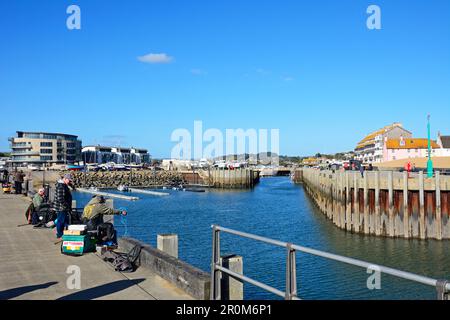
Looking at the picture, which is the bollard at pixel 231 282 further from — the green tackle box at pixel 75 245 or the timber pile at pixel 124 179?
the timber pile at pixel 124 179

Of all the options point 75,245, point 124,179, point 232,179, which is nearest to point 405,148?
point 232,179

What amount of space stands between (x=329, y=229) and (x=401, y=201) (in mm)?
8076

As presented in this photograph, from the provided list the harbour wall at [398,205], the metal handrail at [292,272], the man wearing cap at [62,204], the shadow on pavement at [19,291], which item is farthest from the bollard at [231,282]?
the harbour wall at [398,205]

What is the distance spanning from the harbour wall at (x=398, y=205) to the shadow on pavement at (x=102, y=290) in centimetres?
2306

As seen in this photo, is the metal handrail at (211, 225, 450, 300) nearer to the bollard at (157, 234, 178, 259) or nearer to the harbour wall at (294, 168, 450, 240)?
the bollard at (157, 234, 178, 259)

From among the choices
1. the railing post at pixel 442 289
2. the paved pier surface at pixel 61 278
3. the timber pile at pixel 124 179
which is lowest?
the timber pile at pixel 124 179

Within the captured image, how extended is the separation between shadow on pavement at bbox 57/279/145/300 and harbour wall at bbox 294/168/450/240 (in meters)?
23.1

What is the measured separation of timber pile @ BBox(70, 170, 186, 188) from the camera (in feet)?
349

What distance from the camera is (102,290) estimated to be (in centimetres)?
831

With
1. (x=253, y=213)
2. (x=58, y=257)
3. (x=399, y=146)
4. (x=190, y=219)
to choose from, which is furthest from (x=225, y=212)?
(x=399, y=146)

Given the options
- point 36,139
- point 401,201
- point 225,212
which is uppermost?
point 36,139

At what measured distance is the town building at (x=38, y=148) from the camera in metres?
161
